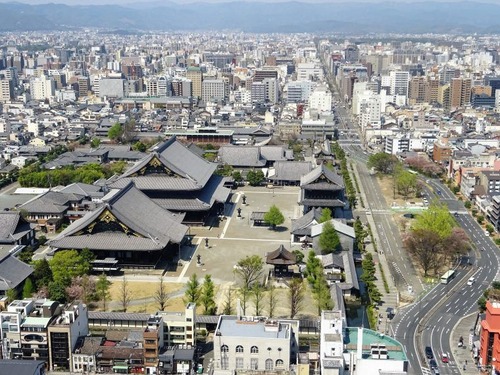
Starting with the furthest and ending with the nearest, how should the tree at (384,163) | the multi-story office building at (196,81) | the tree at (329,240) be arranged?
1. the multi-story office building at (196,81)
2. the tree at (384,163)
3. the tree at (329,240)

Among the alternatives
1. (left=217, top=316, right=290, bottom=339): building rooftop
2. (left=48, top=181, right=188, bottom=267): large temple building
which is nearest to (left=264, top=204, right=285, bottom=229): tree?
(left=48, top=181, right=188, bottom=267): large temple building

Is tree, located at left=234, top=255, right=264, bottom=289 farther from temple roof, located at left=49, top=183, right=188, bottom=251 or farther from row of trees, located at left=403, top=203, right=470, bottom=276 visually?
row of trees, located at left=403, top=203, right=470, bottom=276

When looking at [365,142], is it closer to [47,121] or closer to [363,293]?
[47,121]

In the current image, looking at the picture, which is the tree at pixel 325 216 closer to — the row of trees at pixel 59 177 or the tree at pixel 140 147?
the row of trees at pixel 59 177

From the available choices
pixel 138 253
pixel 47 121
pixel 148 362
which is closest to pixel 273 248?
pixel 138 253

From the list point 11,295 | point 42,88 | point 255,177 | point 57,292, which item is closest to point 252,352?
point 57,292

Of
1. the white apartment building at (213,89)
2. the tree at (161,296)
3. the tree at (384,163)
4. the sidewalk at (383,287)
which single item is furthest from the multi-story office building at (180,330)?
the white apartment building at (213,89)

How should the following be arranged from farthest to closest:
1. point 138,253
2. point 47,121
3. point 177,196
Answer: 1. point 47,121
2. point 177,196
3. point 138,253
